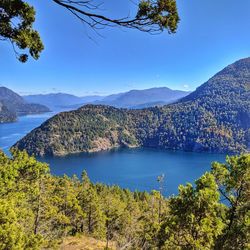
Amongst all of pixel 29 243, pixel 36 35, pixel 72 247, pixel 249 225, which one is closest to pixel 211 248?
pixel 249 225

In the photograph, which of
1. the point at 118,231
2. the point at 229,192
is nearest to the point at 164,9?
the point at 229,192

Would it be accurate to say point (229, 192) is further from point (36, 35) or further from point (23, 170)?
point (23, 170)

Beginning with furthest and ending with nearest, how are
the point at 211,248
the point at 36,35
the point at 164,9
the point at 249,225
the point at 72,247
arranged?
the point at 72,247
the point at 211,248
the point at 249,225
the point at 36,35
the point at 164,9

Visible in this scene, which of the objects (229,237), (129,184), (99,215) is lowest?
(129,184)

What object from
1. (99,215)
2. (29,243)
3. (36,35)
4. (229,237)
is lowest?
(99,215)

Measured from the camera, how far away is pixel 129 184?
579 feet

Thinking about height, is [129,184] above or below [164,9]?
below

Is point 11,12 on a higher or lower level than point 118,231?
higher

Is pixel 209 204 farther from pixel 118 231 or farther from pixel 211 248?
pixel 118 231

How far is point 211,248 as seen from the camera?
48.4 feet

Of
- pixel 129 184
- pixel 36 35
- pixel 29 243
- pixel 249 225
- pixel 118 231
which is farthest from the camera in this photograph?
pixel 129 184

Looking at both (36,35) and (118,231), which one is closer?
(36,35)

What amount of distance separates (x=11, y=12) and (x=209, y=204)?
11277mm

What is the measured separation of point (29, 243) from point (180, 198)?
8.83 meters
